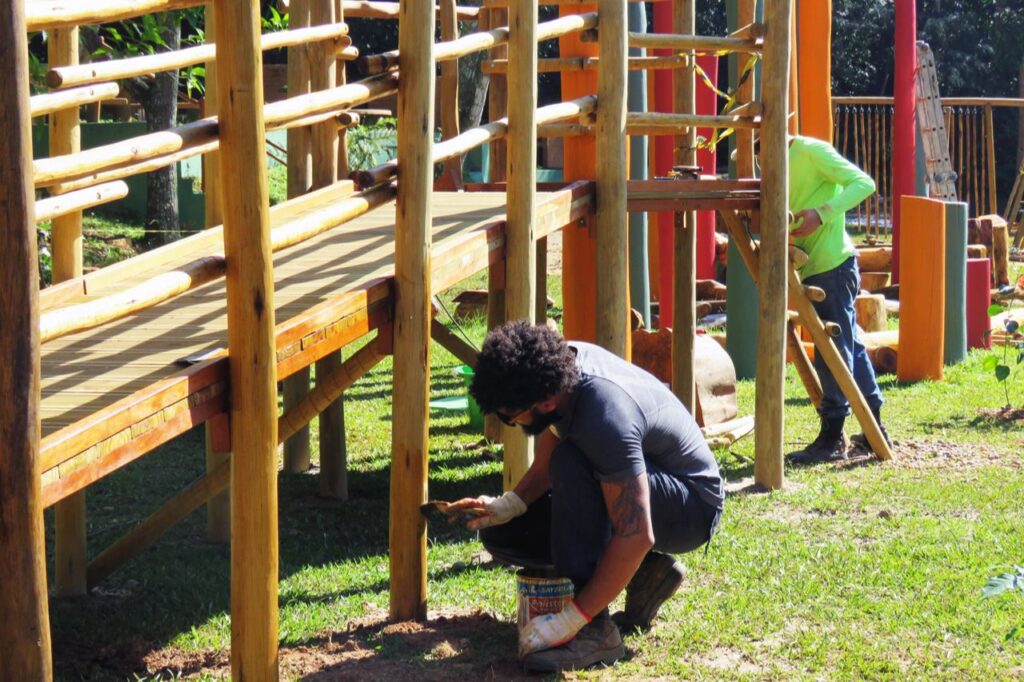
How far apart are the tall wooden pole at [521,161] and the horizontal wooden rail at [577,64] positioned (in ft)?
4.20

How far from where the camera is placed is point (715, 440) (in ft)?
25.3

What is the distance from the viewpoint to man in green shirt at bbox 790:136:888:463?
7125 mm

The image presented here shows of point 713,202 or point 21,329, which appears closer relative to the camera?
point 21,329

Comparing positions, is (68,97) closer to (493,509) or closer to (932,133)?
(493,509)

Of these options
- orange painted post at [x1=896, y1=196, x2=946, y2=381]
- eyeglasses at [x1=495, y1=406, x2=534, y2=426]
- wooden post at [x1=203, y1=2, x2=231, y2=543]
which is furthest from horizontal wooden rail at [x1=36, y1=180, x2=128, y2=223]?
orange painted post at [x1=896, y1=196, x2=946, y2=381]

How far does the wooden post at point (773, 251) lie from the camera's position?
6.66 meters

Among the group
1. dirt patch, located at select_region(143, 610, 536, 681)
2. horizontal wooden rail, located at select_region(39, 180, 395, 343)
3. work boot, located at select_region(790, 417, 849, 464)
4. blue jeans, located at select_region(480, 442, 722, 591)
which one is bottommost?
work boot, located at select_region(790, 417, 849, 464)

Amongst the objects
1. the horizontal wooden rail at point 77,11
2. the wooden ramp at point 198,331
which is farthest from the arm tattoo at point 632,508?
the horizontal wooden rail at point 77,11

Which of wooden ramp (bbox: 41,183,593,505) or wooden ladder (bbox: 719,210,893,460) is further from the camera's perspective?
wooden ladder (bbox: 719,210,893,460)

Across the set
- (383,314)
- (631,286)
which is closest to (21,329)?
(383,314)

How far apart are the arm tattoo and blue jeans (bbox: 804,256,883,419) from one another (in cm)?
346

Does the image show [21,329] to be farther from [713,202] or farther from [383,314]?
[713,202]

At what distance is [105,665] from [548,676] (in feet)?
4.88

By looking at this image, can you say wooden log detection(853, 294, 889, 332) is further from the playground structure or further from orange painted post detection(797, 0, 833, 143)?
the playground structure
